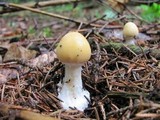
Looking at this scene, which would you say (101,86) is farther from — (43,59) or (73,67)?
(43,59)

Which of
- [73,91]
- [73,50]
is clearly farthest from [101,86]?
[73,50]

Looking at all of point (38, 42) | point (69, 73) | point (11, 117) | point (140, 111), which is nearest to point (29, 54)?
point (38, 42)

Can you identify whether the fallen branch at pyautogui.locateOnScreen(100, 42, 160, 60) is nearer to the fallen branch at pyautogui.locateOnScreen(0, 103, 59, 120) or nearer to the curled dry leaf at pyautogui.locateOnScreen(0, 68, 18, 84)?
the curled dry leaf at pyautogui.locateOnScreen(0, 68, 18, 84)

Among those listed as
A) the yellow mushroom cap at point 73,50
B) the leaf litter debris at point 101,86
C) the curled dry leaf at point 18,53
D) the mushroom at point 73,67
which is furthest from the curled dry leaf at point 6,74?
the yellow mushroom cap at point 73,50

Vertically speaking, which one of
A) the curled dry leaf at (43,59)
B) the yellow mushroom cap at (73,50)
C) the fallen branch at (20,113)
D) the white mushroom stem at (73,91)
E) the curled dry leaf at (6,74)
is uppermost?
the curled dry leaf at (43,59)

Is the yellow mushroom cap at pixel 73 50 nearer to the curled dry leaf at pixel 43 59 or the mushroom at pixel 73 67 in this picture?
the mushroom at pixel 73 67

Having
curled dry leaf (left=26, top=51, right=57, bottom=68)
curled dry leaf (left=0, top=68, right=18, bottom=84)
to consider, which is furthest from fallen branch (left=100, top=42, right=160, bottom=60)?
curled dry leaf (left=0, top=68, right=18, bottom=84)
